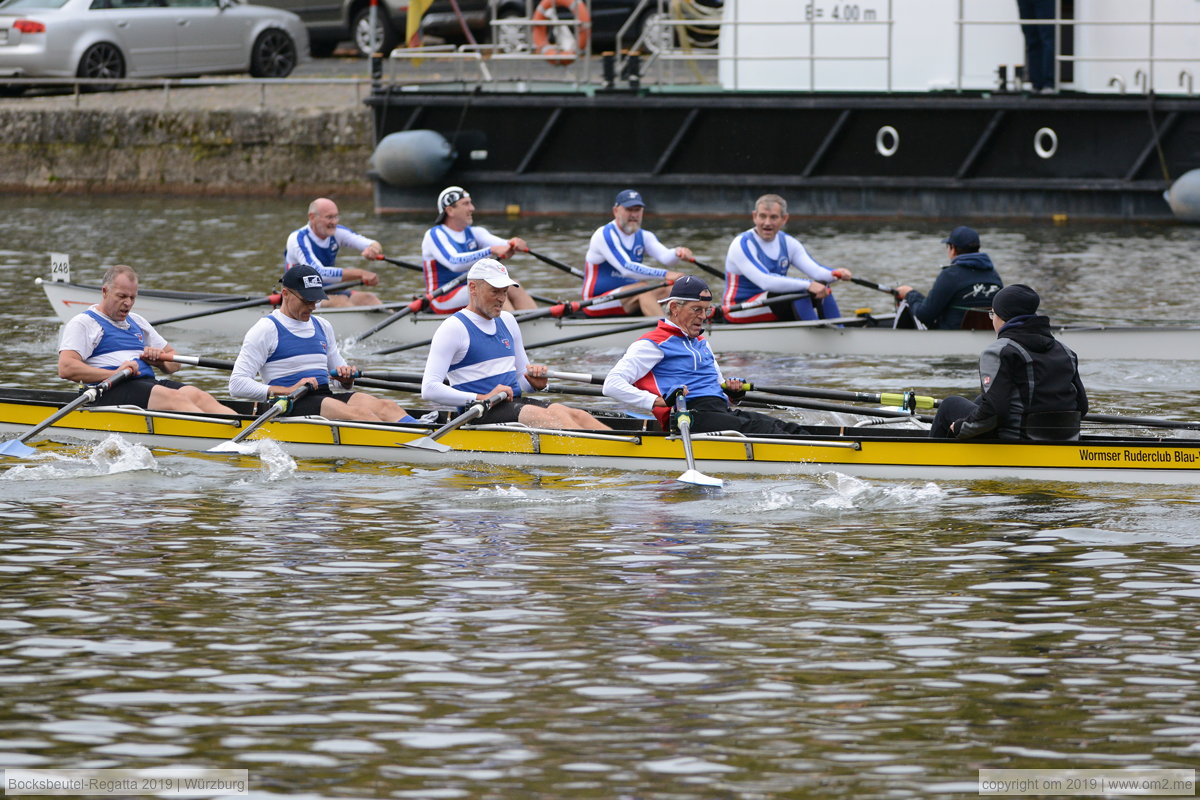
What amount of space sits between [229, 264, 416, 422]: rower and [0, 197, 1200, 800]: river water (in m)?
0.46

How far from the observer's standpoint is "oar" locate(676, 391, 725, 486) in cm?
1170

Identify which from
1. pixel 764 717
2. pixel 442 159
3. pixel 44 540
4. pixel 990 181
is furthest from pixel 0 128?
pixel 764 717

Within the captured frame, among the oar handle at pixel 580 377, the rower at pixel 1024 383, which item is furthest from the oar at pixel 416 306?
the rower at pixel 1024 383

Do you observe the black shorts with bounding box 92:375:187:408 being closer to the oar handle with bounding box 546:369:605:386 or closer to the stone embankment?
the oar handle with bounding box 546:369:605:386

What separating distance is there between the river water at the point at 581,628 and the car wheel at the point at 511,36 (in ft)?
56.2

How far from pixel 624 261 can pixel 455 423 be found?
21.6ft

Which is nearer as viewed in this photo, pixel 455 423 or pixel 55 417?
pixel 455 423

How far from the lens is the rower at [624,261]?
18641 millimetres

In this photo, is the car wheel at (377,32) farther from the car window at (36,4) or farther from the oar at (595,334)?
the oar at (595,334)

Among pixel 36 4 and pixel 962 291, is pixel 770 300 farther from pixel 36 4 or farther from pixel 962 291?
pixel 36 4

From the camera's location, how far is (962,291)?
669 inches

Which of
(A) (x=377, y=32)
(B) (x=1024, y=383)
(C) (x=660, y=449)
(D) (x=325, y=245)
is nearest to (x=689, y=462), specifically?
(C) (x=660, y=449)

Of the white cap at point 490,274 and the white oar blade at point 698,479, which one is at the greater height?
the white cap at point 490,274

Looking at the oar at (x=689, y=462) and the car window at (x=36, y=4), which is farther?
the car window at (x=36, y=4)
